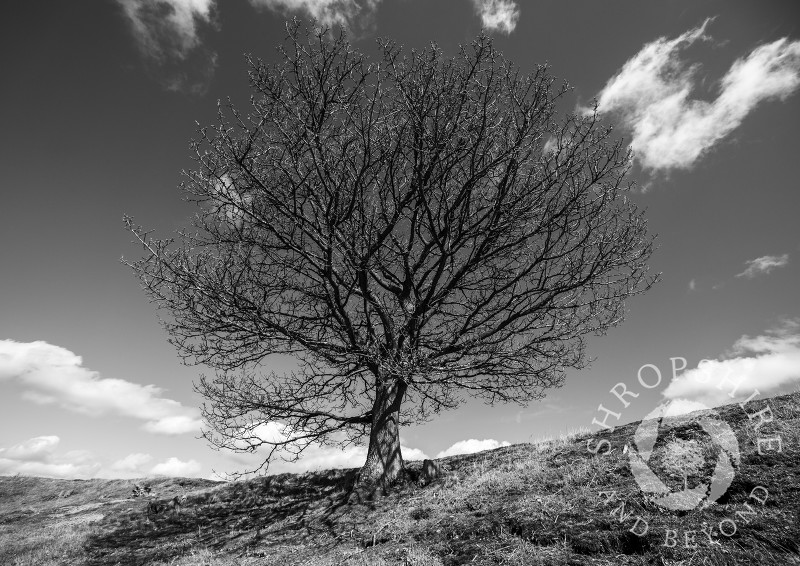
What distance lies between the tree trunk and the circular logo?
4.41 m

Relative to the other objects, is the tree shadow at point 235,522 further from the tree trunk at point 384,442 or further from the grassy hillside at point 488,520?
the tree trunk at point 384,442

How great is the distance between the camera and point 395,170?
8844mm

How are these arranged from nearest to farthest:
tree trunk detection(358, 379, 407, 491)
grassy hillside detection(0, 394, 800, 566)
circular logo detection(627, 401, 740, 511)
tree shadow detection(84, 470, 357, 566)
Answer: grassy hillside detection(0, 394, 800, 566) < circular logo detection(627, 401, 740, 511) < tree shadow detection(84, 470, 357, 566) < tree trunk detection(358, 379, 407, 491)

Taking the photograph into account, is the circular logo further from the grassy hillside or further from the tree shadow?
the tree shadow

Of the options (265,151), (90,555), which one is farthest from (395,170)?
(90,555)

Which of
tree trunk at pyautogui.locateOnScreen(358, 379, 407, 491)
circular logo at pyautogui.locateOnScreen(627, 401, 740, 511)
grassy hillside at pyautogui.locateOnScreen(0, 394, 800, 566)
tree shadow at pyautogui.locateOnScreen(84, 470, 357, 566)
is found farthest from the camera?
tree trunk at pyautogui.locateOnScreen(358, 379, 407, 491)

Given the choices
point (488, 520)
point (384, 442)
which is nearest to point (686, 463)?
point (488, 520)

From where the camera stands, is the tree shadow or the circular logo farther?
the tree shadow

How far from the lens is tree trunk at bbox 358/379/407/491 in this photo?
847 cm

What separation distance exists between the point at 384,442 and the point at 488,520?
12.9ft

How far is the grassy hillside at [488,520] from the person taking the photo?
376 centimetres

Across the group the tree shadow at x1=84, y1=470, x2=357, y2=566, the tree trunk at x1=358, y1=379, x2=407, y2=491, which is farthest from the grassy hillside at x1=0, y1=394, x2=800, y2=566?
the tree trunk at x1=358, y1=379, x2=407, y2=491

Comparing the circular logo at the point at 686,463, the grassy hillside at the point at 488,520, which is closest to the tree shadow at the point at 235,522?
the grassy hillside at the point at 488,520

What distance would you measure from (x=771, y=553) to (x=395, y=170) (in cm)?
769
